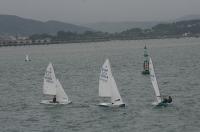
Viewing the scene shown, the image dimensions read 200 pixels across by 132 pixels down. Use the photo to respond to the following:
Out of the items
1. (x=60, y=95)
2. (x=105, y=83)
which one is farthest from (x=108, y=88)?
(x=60, y=95)

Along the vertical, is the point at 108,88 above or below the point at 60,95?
above

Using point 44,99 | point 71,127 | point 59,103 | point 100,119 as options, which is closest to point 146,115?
point 100,119

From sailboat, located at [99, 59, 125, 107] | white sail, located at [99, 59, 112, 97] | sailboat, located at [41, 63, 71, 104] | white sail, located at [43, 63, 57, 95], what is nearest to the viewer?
sailboat, located at [99, 59, 125, 107]

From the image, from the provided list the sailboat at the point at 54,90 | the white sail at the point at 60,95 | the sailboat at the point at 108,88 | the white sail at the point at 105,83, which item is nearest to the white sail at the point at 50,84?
the sailboat at the point at 54,90

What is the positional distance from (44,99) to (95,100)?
582 centimetres

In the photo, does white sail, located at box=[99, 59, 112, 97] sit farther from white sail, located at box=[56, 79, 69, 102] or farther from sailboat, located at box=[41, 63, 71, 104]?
white sail, located at box=[56, 79, 69, 102]

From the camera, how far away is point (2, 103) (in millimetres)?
62781

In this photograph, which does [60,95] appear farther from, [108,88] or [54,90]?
[108,88]

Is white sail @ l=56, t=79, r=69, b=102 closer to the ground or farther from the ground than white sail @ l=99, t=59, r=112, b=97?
closer to the ground

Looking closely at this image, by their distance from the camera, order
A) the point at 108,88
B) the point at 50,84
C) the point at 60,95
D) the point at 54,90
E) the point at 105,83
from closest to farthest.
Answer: the point at 108,88 < the point at 105,83 < the point at 60,95 < the point at 54,90 < the point at 50,84

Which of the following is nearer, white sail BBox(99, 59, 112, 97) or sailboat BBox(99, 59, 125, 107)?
sailboat BBox(99, 59, 125, 107)

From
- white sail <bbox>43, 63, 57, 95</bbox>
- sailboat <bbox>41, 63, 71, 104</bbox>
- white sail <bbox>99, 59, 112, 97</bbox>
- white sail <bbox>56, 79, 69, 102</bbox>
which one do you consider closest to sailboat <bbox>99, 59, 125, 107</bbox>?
white sail <bbox>99, 59, 112, 97</bbox>

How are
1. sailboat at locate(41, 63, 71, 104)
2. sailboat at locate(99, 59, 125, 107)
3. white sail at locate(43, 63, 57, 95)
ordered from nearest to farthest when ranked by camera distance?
sailboat at locate(99, 59, 125, 107)
sailboat at locate(41, 63, 71, 104)
white sail at locate(43, 63, 57, 95)

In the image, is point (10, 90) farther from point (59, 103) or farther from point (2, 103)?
point (59, 103)
